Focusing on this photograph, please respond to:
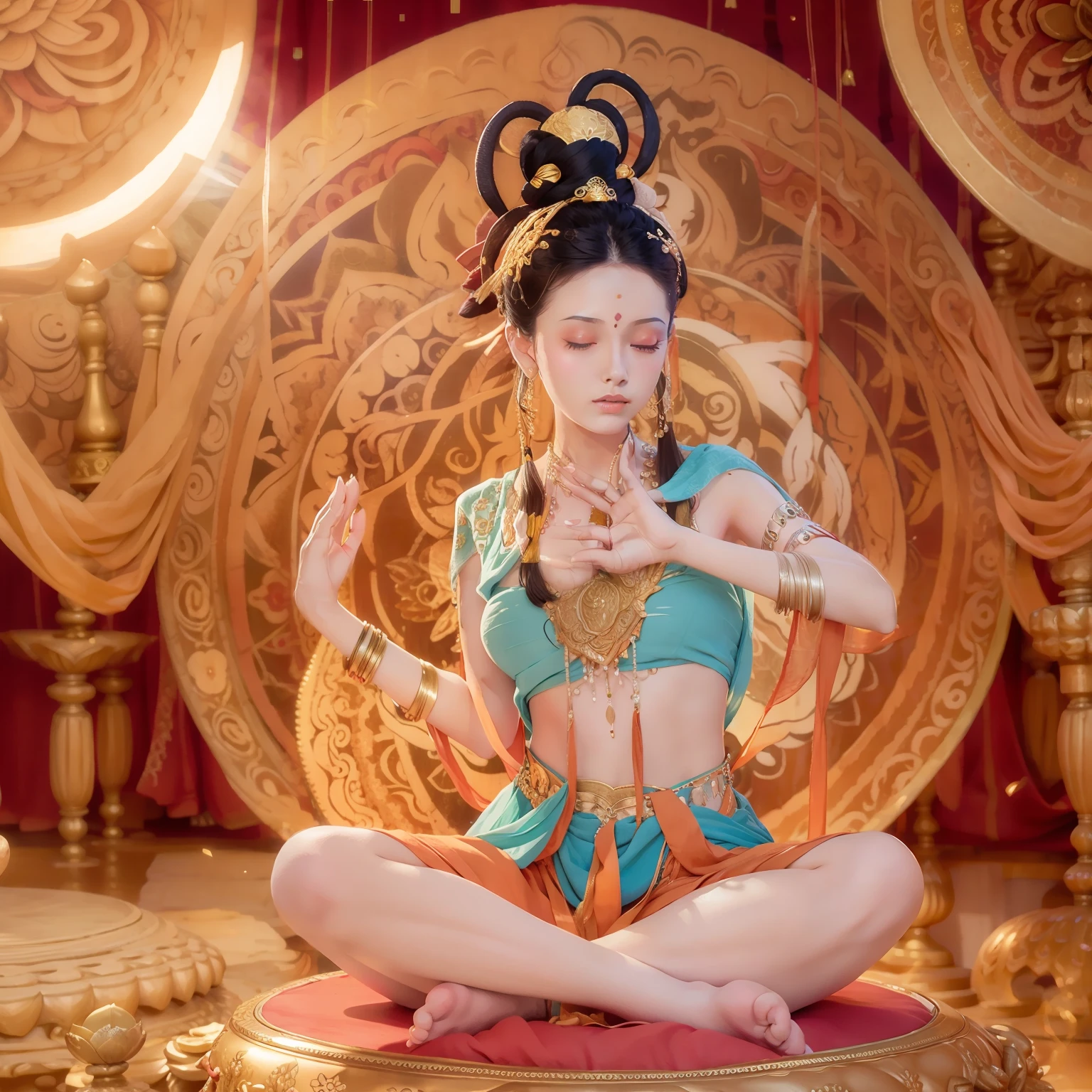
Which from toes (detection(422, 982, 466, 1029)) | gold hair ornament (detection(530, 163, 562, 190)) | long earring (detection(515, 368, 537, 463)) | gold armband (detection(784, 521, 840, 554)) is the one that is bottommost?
toes (detection(422, 982, 466, 1029))

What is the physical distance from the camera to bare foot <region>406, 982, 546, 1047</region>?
174 cm

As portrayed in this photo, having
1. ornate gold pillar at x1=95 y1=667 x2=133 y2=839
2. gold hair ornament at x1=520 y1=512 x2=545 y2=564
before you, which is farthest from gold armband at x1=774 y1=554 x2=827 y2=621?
ornate gold pillar at x1=95 y1=667 x2=133 y2=839

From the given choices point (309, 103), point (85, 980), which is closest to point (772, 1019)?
point (85, 980)

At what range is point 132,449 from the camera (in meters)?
3.14

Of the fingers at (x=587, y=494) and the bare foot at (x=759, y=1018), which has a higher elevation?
the fingers at (x=587, y=494)

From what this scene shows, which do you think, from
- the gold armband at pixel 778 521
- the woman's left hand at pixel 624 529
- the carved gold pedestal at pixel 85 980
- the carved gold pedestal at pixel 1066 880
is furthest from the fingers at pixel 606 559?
the carved gold pedestal at pixel 1066 880

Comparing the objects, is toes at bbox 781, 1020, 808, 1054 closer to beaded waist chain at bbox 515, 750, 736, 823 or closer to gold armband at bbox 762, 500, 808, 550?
beaded waist chain at bbox 515, 750, 736, 823

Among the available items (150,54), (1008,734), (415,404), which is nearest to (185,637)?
(415,404)

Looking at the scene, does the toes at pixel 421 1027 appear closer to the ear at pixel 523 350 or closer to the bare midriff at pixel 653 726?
the bare midriff at pixel 653 726

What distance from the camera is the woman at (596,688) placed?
5.91 feet

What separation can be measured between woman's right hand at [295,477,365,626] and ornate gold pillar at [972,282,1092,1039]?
57.3 inches

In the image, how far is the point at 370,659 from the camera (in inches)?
86.1

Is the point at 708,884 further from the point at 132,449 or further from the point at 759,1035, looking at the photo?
the point at 132,449

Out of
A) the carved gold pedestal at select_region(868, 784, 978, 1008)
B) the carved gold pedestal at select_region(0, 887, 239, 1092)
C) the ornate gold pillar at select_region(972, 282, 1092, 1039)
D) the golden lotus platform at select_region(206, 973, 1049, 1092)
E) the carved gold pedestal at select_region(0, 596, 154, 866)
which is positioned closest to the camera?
the golden lotus platform at select_region(206, 973, 1049, 1092)
